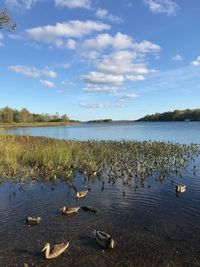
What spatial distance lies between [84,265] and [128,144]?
1003 inches

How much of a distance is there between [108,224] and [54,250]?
9.79 feet

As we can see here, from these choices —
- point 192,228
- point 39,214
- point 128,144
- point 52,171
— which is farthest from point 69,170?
point 128,144

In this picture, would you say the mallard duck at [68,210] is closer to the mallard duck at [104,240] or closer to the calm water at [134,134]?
the mallard duck at [104,240]

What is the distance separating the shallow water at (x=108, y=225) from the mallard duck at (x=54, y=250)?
15 centimetres

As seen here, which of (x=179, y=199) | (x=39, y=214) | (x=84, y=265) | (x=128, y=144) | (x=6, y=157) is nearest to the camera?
(x=84, y=265)

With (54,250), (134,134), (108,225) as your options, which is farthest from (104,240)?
(134,134)

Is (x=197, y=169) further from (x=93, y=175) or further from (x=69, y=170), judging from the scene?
Answer: (x=69, y=170)

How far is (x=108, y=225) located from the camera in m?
12.3

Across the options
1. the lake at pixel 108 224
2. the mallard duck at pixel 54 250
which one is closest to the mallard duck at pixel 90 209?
the lake at pixel 108 224

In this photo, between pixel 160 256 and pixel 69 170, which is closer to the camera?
pixel 160 256

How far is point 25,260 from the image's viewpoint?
9.79 metres

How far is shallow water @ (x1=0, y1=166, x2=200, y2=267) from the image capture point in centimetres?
988

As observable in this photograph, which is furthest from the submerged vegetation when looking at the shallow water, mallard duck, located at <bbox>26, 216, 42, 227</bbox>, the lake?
mallard duck, located at <bbox>26, 216, 42, 227</bbox>

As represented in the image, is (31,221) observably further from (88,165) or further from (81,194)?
(88,165)
